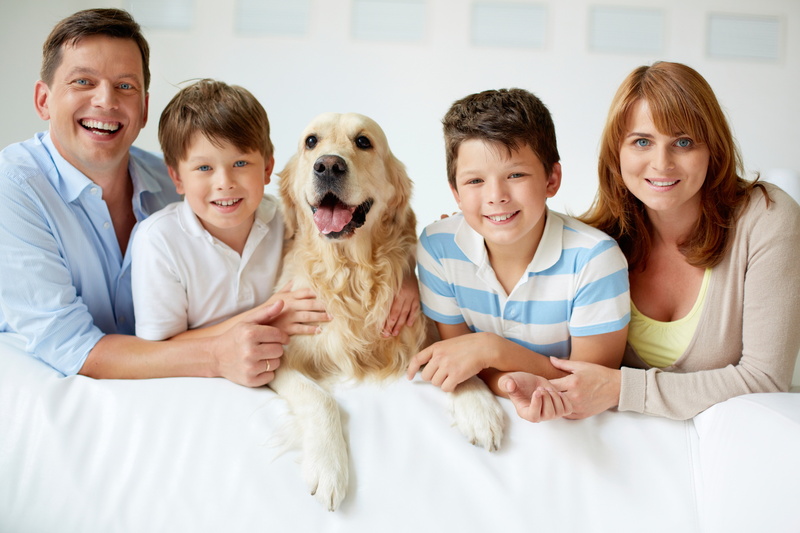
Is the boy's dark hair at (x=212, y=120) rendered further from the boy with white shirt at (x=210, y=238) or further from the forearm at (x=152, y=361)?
the forearm at (x=152, y=361)

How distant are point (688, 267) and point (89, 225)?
166 cm

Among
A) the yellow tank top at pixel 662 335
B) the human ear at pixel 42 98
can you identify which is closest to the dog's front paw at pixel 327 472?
the yellow tank top at pixel 662 335

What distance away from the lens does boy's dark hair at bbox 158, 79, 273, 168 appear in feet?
5.71

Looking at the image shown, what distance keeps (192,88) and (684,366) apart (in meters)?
1.54

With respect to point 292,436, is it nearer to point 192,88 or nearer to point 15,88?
point 192,88

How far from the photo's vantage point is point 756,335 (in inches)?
58.8

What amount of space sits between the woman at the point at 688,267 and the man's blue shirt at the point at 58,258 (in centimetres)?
114

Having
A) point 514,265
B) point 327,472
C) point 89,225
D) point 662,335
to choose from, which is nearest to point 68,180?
point 89,225

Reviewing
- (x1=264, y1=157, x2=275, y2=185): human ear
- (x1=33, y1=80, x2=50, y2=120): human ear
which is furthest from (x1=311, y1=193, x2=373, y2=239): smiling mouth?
(x1=33, y1=80, x2=50, y2=120): human ear

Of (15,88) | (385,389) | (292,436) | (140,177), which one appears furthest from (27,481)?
(15,88)

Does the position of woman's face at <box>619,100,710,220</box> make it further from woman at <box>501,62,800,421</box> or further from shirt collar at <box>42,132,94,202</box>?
shirt collar at <box>42,132,94,202</box>

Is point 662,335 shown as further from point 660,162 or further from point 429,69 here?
point 429,69

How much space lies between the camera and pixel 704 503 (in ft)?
4.54

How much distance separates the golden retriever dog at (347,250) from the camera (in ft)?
5.43
